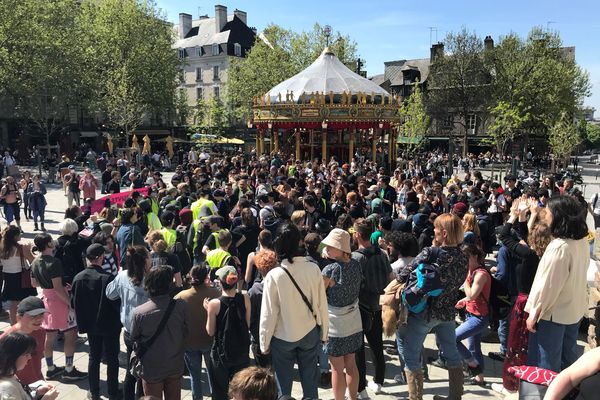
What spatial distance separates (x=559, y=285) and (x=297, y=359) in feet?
8.01

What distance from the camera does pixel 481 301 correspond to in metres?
5.32

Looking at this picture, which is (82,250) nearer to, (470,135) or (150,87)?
(150,87)

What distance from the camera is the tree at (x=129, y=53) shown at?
35.8m

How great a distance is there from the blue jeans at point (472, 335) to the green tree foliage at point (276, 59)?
134 feet

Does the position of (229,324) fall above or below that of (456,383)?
above

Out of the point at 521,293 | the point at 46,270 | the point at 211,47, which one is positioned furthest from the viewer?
the point at 211,47

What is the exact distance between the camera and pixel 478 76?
143ft

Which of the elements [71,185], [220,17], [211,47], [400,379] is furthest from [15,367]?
[220,17]

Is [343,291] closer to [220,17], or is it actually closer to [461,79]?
[461,79]

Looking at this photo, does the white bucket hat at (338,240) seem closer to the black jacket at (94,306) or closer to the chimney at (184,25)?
the black jacket at (94,306)

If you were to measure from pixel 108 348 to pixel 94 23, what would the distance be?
39.0 metres

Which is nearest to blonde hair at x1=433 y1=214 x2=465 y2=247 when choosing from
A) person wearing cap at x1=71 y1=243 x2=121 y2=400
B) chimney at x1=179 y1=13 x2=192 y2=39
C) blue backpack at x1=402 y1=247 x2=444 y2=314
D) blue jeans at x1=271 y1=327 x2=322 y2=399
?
blue backpack at x1=402 y1=247 x2=444 y2=314

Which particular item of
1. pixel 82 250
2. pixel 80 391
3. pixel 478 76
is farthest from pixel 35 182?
pixel 478 76

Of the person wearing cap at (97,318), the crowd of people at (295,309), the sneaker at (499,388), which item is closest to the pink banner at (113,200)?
the crowd of people at (295,309)
